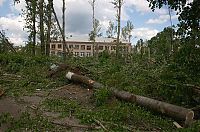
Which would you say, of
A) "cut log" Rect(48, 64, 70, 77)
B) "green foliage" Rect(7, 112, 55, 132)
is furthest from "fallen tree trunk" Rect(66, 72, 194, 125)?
"green foliage" Rect(7, 112, 55, 132)

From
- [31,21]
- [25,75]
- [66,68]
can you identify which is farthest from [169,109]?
[31,21]

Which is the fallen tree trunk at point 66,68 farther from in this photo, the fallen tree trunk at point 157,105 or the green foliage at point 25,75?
the fallen tree trunk at point 157,105

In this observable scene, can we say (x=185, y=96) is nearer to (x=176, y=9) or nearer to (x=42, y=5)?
(x=176, y=9)

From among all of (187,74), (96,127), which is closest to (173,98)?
(187,74)

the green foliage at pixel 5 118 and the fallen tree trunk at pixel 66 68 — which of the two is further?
the fallen tree trunk at pixel 66 68

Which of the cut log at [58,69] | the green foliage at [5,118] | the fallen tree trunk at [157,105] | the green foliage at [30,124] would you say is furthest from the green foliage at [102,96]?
the cut log at [58,69]

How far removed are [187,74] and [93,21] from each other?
105 feet

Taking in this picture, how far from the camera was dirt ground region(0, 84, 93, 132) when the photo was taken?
7616 mm

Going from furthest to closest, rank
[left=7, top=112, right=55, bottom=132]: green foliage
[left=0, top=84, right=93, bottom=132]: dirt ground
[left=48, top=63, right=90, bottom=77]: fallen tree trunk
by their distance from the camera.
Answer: [left=48, top=63, right=90, bottom=77]: fallen tree trunk < [left=0, top=84, right=93, bottom=132]: dirt ground < [left=7, top=112, right=55, bottom=132]: green foliage

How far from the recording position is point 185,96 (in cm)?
876

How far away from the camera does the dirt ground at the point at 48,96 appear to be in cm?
762

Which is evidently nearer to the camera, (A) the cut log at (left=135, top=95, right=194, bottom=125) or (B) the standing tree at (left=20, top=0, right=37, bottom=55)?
(A) the cut log at (left=135, top=95, right=194, bottom=125)

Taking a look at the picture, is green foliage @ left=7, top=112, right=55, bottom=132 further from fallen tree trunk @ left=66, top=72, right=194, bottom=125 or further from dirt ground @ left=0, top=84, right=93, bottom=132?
fallen tree trunk @ left=66, top=72, right=194, bottom=125

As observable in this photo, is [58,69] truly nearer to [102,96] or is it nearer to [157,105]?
[102,96]
